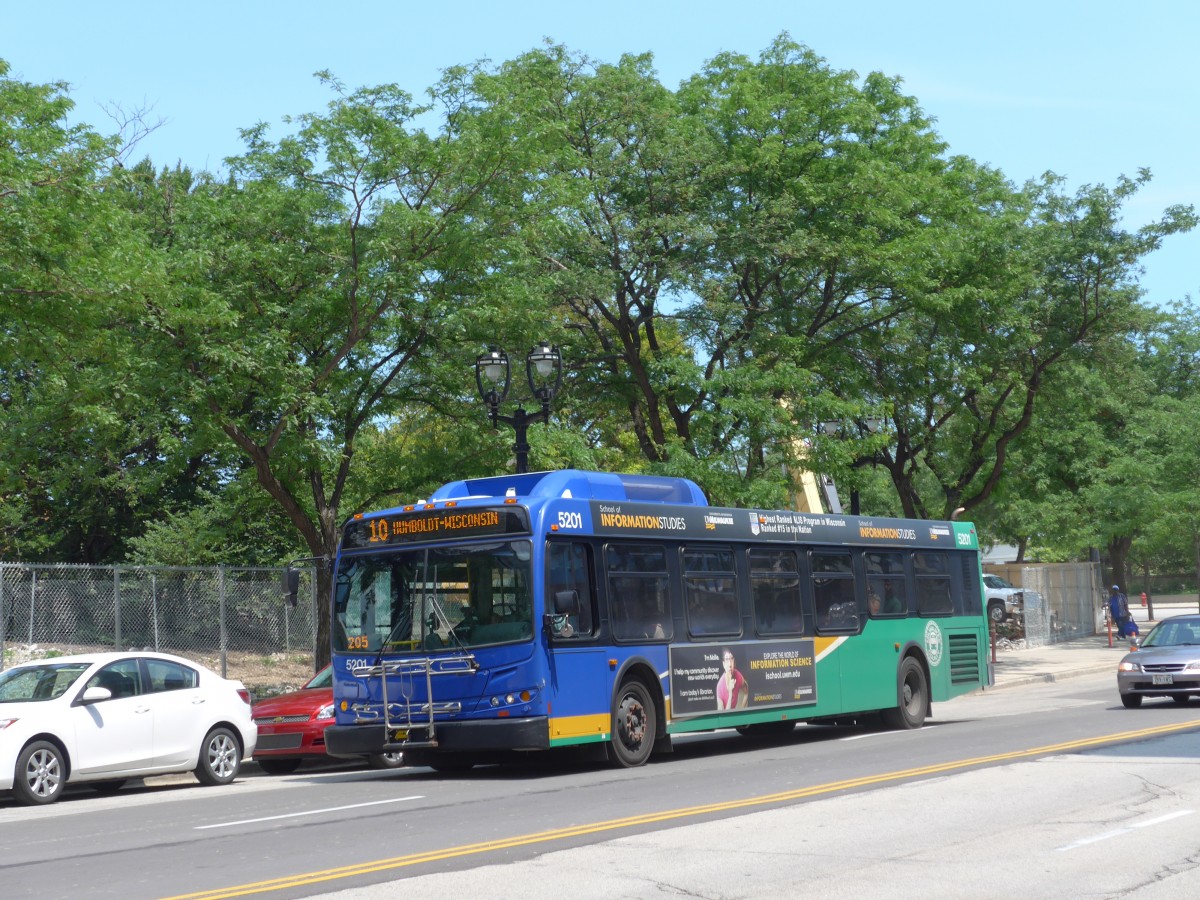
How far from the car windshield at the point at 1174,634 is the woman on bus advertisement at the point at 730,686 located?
28.7 ft

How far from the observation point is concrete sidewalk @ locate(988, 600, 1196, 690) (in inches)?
1299

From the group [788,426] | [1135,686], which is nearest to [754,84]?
[788,426]

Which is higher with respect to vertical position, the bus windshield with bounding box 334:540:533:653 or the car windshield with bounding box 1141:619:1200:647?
the bus windshield with bounding box 334:540:533:653

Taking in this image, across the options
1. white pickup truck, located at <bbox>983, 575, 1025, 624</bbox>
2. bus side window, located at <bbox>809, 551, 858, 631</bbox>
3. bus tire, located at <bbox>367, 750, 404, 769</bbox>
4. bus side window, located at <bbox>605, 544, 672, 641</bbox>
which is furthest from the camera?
white pickup truck, located at <bbox>983, 575, 1025, 624</bbox>

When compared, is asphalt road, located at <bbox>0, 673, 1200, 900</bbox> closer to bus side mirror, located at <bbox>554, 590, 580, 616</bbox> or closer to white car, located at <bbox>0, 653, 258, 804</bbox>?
white car, located at <bbox>0, 653, 258, 804</bbox>

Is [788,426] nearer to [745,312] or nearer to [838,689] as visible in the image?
[745,312]

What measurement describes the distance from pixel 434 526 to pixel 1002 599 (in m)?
34.8

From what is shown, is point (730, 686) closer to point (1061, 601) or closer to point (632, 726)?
point (632, 726)

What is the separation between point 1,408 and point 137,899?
29724 millimetres

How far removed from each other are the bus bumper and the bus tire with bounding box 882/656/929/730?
8.00 m

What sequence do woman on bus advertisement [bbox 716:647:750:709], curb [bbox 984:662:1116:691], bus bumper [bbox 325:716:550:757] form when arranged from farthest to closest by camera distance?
curb [bbox 984:662:1116:691] → woman on bus advertisement [bbox 716:647:750:709] → bus bumper [bbox 325:716:550:757]

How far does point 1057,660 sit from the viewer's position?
38250 mm

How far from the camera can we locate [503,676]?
15008 mm

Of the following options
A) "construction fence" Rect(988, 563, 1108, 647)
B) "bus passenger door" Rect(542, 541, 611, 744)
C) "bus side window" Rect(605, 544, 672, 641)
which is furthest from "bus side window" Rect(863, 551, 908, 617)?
"construction fence" Rect(988, 563, 1108, 647)
